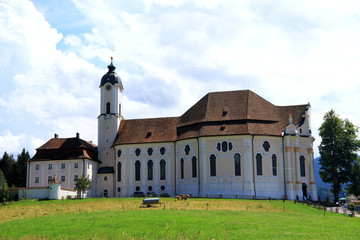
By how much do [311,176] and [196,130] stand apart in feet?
57.7

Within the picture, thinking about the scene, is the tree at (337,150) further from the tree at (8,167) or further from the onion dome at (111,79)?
the tree at (8,167)

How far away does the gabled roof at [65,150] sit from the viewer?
67875 mm

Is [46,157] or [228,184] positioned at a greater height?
[46,157]

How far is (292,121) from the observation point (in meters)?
63.8

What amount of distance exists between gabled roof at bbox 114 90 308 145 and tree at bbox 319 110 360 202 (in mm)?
4889

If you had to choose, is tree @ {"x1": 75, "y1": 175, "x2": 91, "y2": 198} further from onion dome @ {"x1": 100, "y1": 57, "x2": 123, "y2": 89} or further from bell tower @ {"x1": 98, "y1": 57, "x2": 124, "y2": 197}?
onion dome @ {"x1": 100, "y1": 57, "x2": 123, "y2": 89}

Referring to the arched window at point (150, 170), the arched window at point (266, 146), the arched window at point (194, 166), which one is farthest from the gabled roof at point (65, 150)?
the arched window at point (266, 146)

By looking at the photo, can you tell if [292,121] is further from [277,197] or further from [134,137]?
[134,137]

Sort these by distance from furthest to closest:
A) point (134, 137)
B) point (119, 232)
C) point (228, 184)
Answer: point (134, 137) → point (228, 184) → point (119, 232)

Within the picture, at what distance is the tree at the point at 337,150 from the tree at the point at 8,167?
60.8 meters

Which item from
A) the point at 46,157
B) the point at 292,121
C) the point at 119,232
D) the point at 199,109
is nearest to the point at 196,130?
the point at 199,109

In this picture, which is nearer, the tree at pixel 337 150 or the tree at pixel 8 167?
the tree at pixel 337 150

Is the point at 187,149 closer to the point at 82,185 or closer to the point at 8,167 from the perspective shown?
the point at 82,185

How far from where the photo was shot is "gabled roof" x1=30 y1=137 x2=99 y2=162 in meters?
67.9
